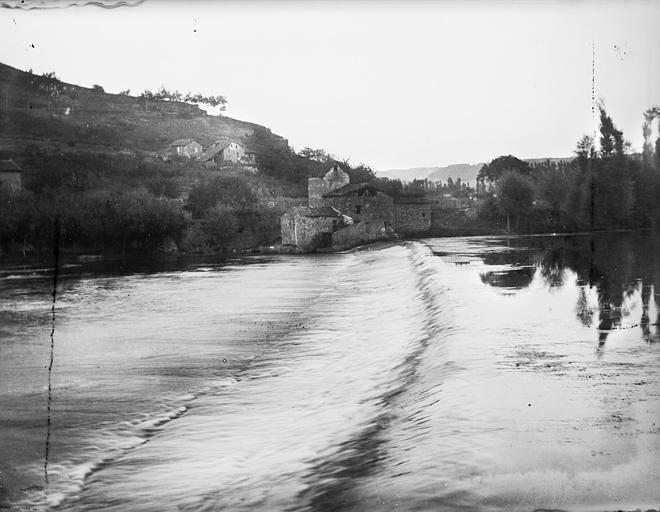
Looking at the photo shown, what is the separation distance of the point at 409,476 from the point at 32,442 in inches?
98.0

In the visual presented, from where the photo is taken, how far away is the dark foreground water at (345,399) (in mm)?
3084

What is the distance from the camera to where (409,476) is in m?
3.08

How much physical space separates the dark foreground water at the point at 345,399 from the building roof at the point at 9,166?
1214 millimetres

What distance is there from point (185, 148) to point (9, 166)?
4.39m

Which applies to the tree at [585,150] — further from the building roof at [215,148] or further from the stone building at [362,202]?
the stone building at [362,202]

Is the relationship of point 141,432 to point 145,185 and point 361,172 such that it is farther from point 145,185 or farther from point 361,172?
point 361,172

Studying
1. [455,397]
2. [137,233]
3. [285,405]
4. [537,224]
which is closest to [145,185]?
[137,233]

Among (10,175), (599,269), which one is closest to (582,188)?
(599,269)

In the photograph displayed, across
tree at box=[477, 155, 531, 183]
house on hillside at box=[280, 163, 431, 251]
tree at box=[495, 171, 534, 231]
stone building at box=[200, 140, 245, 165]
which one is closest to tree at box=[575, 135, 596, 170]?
tree at box=[477, 155, 531, 183]

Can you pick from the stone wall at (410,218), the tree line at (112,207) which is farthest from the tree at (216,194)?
the stone wall at (410,218)

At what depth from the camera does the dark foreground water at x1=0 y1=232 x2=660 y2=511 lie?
3084 mm

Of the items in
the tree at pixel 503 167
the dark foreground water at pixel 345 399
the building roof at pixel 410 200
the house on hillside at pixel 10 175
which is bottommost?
the dark foreground water at pixel 345 399

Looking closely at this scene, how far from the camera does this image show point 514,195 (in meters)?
17.4

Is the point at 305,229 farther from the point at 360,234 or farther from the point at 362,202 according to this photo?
the point at 360,234
